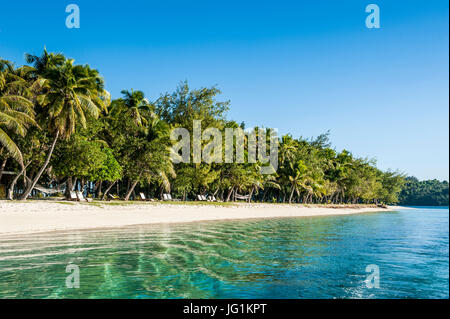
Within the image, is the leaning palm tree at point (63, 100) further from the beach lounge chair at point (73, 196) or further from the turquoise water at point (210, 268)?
the turquoise water at point (210, 268)

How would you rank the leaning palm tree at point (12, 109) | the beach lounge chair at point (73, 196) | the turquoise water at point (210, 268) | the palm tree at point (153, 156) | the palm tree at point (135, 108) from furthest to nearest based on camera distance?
the palm tree at point (135, 108) → the palm tree at point (153, 156) → the beach lounge chair at point (73, 196) → the leaning palm tree at point (12, 109) → the turquoise water at point (210, 268)

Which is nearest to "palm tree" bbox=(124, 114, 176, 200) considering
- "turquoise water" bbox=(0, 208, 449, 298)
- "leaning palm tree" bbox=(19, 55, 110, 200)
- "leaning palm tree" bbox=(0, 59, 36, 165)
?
"leaning palm tree" bbox=(19, 55, 110, 200)

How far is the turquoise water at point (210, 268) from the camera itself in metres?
7.04

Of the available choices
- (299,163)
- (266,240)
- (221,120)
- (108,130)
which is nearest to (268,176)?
(299,163)

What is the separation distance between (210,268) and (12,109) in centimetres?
1909

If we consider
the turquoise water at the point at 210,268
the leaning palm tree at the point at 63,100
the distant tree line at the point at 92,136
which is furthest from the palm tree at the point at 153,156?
the turquoise water at the point at 210,268

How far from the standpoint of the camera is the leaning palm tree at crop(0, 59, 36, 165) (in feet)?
64.4

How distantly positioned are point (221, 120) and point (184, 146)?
21.4ft

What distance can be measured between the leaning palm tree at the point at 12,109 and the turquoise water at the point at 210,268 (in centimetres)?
929

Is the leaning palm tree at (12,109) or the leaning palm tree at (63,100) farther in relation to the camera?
the leaning palm tree at (63,100)

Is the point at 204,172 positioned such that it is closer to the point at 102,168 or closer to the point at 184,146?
the point at 184,146

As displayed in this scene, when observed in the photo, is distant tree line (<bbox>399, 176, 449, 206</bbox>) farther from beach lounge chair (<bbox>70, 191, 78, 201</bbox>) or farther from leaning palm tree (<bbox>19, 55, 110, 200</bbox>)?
leaning palm tree (<bbox>19, 55, 110, 200</bbox>)

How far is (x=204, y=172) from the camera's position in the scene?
37156 millimetres

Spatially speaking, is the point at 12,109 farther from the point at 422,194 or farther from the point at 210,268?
the point at 422,194
